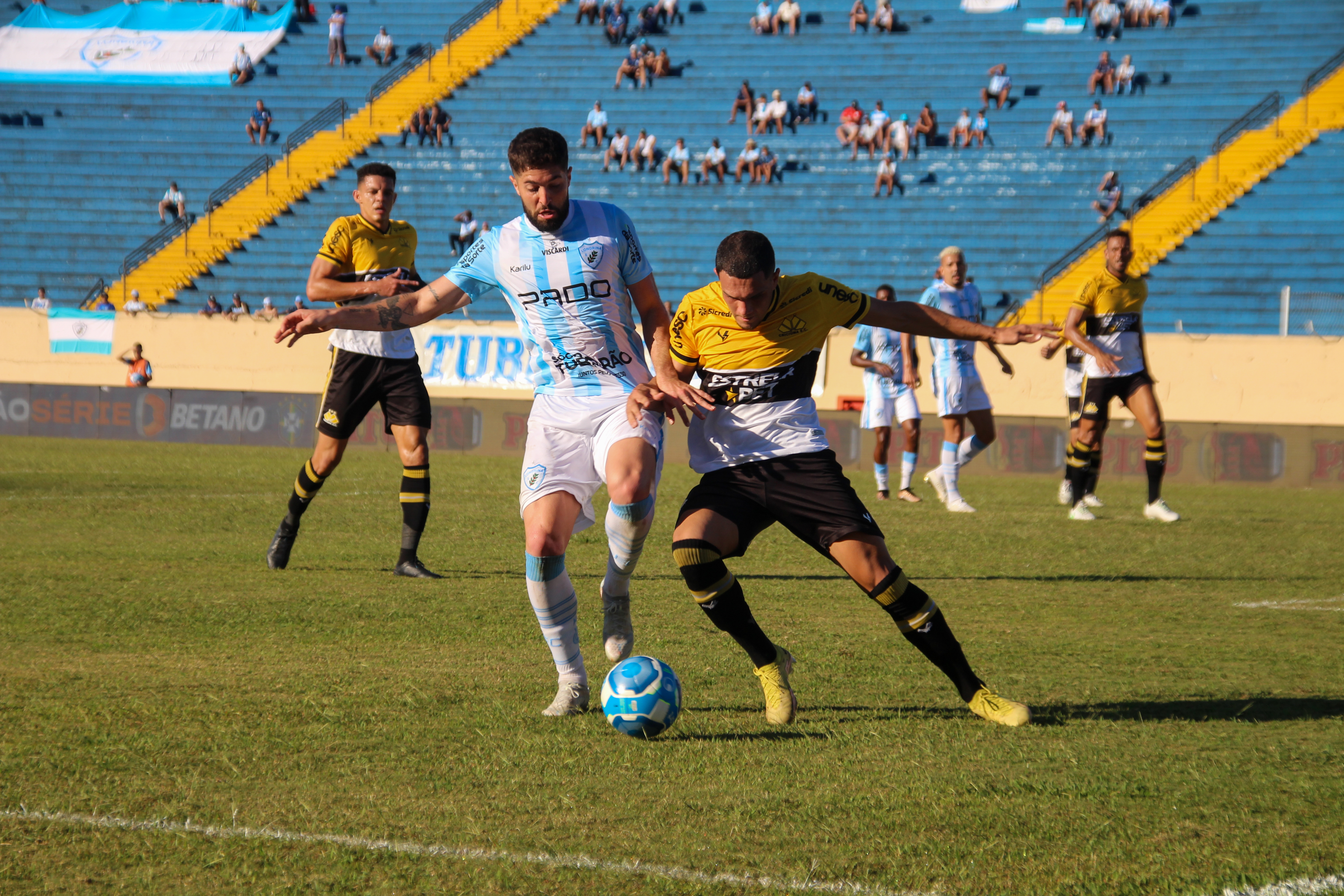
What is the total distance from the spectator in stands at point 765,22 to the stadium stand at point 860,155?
11.6 inches

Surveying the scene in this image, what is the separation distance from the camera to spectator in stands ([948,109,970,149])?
32250 millimetres

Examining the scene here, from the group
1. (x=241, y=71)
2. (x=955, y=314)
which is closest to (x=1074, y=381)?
(x=955, y=314)

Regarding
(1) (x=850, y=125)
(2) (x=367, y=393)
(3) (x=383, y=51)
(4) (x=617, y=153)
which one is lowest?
(2) (x=367, y=393)

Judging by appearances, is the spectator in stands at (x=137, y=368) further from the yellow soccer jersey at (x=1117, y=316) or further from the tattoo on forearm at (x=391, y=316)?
the tattoo on forearm at (x=391, y=316)

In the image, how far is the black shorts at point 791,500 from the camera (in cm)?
544

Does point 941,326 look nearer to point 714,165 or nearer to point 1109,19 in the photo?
point 714,165

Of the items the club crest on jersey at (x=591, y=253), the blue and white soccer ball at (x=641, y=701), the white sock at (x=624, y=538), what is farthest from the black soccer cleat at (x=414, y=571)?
the blue and white soccer ball at (x=641, y=701)

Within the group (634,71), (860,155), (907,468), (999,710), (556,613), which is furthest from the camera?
(634,71)

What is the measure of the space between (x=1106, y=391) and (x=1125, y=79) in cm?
2140

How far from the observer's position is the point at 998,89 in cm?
3291

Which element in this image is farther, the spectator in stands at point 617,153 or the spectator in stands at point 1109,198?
the spectator in stands at point 617,153

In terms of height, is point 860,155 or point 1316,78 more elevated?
point 1316,78

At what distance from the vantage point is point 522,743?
495 centimetres

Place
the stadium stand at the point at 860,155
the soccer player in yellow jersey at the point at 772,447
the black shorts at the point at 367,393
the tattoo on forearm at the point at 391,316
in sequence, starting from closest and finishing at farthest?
1. the soccer player in yellow jersey at the point at 772,447
2. the tattoo on forearm at the point at 391,316
3. the black shorts at the point at 367,393
4. the stadium stand at the point at 860,155
